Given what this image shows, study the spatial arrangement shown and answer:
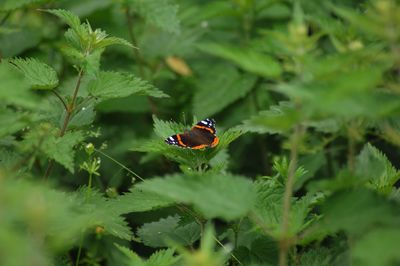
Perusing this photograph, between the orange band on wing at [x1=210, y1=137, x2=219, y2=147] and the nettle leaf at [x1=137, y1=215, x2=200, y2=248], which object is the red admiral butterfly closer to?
the orange band on wing at [x1=210, y1=137, x2=219, y2=147]

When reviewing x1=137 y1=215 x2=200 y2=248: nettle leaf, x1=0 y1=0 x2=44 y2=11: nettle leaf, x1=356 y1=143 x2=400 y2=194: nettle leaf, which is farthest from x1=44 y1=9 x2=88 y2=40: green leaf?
x1=356 y1=143 x2=400 y2=194: nettle leaf

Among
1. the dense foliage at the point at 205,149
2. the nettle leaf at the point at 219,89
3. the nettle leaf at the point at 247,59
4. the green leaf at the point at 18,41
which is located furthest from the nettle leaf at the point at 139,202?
the green leaf at the point at 18,41

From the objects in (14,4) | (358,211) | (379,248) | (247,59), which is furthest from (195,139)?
(14,4)

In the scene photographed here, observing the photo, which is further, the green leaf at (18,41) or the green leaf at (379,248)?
the green leaf at (18,41)

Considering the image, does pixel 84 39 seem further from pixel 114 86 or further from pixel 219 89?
pixel 219 89

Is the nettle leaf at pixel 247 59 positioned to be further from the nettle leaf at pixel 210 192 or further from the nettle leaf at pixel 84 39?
the nettle leaf at pixel 84 39
